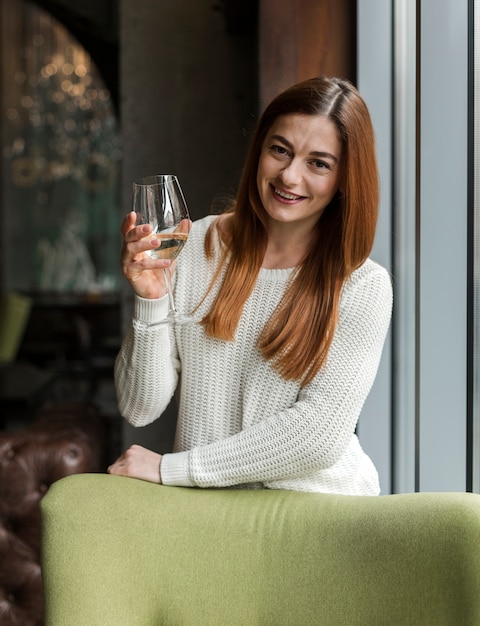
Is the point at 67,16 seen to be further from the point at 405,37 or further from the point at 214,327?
the point at 214,327

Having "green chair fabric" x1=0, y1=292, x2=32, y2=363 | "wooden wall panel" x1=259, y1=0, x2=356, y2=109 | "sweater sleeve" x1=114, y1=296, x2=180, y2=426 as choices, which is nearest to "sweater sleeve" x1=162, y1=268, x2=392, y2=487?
"sweater sleeve" x1=114, y1=296, x2=180, y2=426

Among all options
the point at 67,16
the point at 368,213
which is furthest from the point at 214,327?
the point at 67,16

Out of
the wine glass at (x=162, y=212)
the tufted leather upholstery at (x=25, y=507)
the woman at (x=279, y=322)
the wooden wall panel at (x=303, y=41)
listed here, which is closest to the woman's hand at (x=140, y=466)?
the woman at (x=279, y=322)

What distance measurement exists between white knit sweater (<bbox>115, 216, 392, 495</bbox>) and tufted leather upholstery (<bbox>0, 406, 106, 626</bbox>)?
90cm

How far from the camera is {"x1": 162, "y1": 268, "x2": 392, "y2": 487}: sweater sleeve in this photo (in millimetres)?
1505

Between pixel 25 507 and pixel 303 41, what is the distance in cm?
147

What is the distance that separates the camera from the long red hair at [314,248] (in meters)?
1.56

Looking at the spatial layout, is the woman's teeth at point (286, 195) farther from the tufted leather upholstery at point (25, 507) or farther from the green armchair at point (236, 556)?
the tufted leather upholstery at point (25, 507)

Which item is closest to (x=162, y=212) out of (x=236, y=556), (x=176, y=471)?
(x=176, y=471)

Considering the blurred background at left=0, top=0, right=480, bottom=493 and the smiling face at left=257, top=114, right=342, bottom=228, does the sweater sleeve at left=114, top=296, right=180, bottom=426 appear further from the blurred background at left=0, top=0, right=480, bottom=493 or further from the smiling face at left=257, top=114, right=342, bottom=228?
the blurred background at left=0, top=0, right=480, bottom=493

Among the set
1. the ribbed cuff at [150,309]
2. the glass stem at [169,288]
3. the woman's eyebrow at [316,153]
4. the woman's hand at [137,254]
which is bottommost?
the ribbed cuff at [150,309]

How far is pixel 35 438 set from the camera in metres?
2.53

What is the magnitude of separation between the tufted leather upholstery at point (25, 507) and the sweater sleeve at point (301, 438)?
1.07 m

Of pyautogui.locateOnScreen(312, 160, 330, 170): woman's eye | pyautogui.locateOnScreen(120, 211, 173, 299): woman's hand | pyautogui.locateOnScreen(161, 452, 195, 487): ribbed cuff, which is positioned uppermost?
pyautogui.locateOnScreen(312, 160, 330, 170): woman's eye
